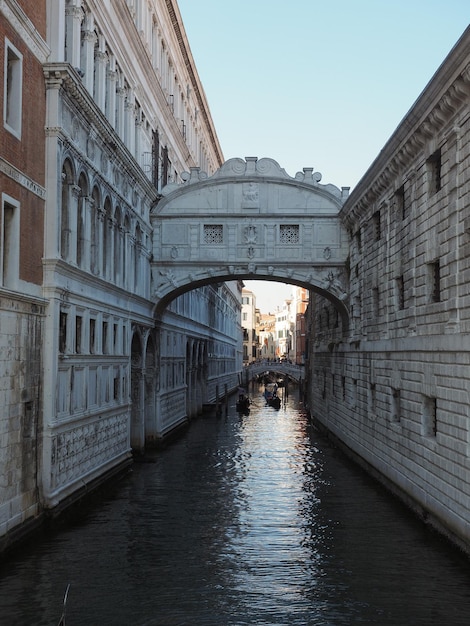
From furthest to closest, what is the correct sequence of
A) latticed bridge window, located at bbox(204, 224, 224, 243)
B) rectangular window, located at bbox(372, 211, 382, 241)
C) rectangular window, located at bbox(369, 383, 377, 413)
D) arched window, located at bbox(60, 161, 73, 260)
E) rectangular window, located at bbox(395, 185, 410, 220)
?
1. latticed bridge window, located at bbox(204, 224, 224, 243)
2. rectangular window, located at bbox(372, 211, 382, 241)
3. rectangular window, located at bbox(369, 383, 377, 413)
4. rectangular window, located at bbox(395, 185, 410, 220)
5. arched window, located at bbox(60, 161, 73, 260)

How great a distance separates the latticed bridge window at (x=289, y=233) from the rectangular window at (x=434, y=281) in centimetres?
1019

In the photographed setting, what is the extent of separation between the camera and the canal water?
10.9 m

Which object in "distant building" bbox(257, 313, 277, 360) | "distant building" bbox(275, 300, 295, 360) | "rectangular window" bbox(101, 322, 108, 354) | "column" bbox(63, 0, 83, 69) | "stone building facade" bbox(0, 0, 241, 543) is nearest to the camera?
"stone building facade" bbox(0, 0, 241, 543)

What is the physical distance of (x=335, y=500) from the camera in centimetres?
1902

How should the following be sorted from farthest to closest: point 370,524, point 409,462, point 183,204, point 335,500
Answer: point 183,204 < point 335,500 < point 409,462 < point 370,524

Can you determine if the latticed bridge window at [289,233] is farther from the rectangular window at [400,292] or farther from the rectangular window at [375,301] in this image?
the rectangular window at [400,292]

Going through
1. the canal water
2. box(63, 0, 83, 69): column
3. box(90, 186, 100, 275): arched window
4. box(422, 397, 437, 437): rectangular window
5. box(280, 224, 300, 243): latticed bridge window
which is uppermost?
box(63, 0, 83, 69): column

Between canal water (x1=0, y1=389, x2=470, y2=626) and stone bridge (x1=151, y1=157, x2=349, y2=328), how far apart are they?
7.45m

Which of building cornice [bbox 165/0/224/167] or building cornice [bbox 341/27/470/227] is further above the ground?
building cornice [bbox 165/0/224/167]

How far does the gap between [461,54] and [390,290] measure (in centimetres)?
828

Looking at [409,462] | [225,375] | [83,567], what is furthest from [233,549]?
[225,375]

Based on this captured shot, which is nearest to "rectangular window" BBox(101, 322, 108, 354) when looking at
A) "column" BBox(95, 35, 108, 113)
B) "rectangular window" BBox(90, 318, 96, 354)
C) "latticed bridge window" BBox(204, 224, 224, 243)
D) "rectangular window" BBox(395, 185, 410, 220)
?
"rectangular window" BBox(90, 318, 96, 354)

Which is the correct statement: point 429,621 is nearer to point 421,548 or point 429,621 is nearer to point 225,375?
point 421,548

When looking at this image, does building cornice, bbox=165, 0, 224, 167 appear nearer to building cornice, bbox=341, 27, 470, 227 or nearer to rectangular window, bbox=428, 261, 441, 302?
building cornice, bbox=341, 27, 470, 227
